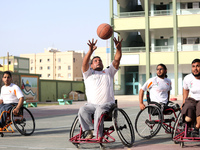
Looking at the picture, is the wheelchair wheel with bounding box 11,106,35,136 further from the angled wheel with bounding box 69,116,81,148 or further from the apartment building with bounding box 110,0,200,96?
the apartment building with bounding box 110,0,200,96

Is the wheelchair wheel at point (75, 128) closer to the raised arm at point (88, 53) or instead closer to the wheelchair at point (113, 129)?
the wheelchair at point (113, 129)

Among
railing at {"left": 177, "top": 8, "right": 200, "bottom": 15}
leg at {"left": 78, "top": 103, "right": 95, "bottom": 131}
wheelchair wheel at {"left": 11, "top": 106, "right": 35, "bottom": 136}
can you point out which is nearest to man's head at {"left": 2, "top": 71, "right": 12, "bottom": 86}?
wheelchair wheel at {"left": 11, "top": 106, "right": 35, "bottom": 136}

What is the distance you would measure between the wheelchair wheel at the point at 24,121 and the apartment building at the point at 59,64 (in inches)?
4822

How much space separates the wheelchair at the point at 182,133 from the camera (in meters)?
7.39

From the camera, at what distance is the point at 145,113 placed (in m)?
9.35

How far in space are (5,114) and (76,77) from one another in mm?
126013

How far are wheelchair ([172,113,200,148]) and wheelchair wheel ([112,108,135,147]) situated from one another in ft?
2.80

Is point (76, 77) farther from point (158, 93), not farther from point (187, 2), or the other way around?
point (158, 93)

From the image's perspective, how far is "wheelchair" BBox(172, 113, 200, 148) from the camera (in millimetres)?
7392

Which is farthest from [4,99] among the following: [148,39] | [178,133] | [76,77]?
[76,77]

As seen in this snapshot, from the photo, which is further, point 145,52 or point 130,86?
point 130,86

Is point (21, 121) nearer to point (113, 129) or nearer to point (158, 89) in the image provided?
point (113, 129)

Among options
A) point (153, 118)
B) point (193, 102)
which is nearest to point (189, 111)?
point (193, 102)

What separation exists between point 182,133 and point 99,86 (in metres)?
1.88
